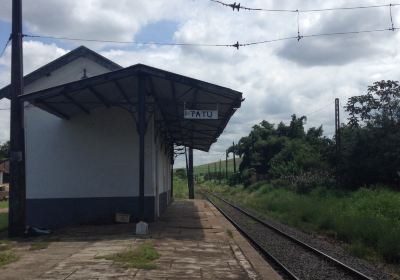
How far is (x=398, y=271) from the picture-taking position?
1210 centimetres

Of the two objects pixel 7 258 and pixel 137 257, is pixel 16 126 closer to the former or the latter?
pixel 7 258

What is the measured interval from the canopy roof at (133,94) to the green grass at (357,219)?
5469 millimetres

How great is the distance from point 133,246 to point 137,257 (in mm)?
1819

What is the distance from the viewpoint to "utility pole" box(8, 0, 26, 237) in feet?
45.8

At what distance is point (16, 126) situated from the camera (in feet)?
46.2

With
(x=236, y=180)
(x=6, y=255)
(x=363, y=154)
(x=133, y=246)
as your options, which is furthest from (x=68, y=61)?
(x=236, y=180)

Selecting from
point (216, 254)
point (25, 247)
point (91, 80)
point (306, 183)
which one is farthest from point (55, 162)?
point (306, 183)

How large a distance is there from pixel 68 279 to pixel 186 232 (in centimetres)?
784

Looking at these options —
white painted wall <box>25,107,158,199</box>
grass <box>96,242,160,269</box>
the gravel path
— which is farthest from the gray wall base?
grass <box>96,242,160,269</box>

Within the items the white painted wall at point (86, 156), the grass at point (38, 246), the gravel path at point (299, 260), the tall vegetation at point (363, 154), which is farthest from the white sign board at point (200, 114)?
the tall vegetation at point (363, 154)

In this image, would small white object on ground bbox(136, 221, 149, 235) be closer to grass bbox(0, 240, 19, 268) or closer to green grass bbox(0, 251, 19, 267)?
grass bbox(0, 240, 19, 268)

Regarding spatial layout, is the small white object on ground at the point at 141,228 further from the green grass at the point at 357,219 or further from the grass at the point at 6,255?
the green grass at the point at 357,219

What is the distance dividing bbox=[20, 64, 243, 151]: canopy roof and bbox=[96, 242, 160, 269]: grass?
5286 mm

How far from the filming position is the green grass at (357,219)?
47.3 ft
